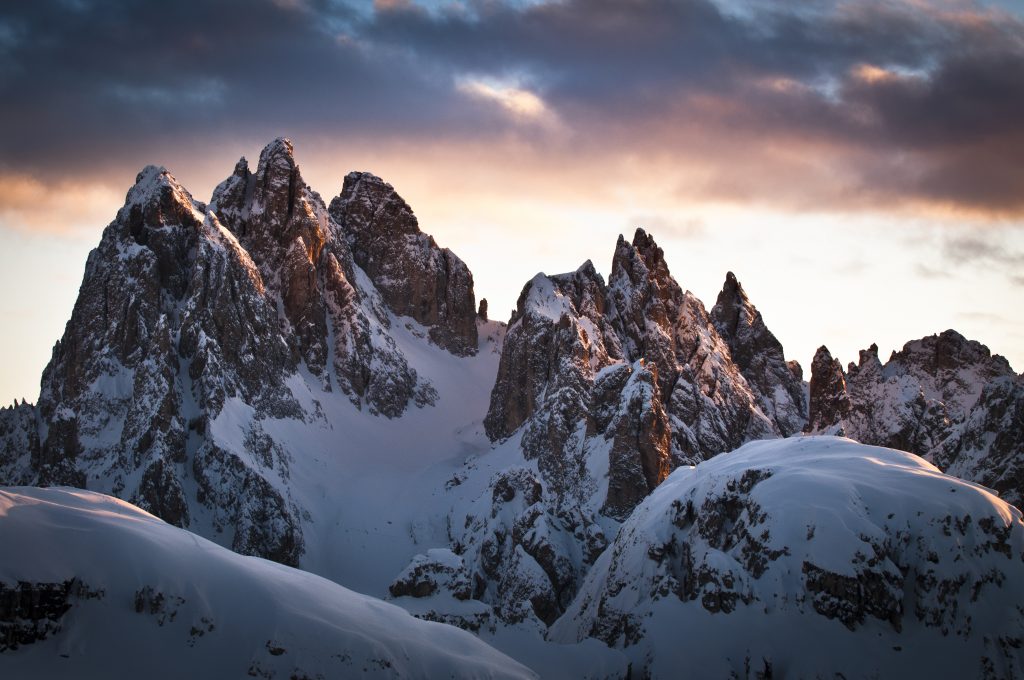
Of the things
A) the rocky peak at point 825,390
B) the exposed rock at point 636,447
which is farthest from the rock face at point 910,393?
the exposed rock at point 636,447

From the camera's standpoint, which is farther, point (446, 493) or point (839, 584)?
point (446, 493)

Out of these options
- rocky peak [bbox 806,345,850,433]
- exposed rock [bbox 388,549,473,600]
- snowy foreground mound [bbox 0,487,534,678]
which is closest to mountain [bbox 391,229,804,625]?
exposed rock [bbox 388,549,473,600]

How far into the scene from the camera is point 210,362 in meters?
156

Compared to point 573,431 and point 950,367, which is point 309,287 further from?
point 950,367

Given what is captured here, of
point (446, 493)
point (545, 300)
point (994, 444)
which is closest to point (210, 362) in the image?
point (446, 493)

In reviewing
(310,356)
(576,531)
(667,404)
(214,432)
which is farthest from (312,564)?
(667,404)

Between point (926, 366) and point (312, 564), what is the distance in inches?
3563

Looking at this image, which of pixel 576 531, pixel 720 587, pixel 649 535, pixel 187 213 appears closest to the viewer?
pixel 720 587

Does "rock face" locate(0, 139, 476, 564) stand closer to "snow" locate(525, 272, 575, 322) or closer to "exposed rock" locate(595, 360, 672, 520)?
"snow" locate(525, 272, 575, 322)

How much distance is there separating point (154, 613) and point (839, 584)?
4333 centimetres

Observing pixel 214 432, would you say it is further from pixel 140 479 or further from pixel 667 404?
pixel 667 404

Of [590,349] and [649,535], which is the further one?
[590,349]

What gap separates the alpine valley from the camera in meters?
78.8

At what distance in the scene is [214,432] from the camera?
149000mm
